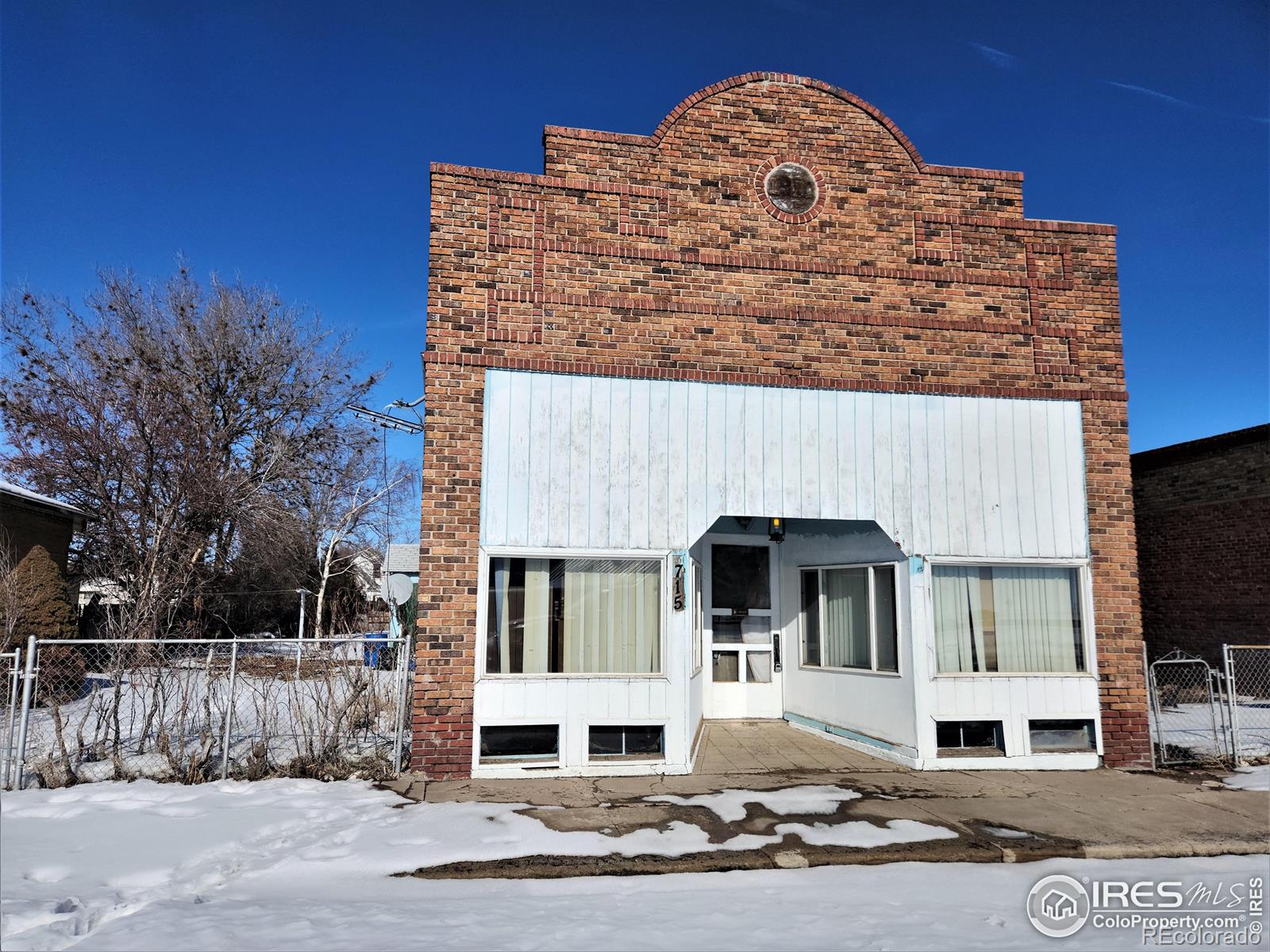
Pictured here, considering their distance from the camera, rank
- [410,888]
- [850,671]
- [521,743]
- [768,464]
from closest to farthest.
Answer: [410,888] → [521,743] → [768,464] → [850,671]

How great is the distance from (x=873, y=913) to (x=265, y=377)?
2367 cm

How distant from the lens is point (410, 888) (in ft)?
17.6

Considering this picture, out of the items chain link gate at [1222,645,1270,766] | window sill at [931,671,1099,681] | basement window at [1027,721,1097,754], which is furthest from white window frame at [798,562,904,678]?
chain link gate at [1222,645,1270,766]

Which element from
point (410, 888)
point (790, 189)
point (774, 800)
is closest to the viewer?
point (410, 888)

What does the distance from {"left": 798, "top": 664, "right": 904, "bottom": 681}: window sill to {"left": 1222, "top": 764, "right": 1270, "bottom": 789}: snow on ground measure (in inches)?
131

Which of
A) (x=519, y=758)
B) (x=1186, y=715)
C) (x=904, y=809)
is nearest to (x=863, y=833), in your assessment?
(x=904, y=809)

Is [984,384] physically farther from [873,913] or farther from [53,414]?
[53,414]

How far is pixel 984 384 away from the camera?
9633 mm

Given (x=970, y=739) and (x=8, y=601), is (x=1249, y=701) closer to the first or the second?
(x=970, y=739)

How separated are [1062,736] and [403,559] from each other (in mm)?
10162

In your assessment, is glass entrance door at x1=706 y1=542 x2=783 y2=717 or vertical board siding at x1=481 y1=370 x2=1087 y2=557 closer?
vertical board siding at x1=481 y1=370 x2=1087 y2=557

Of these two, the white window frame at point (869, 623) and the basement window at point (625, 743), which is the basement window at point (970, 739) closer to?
the white window frame at point (869, 623)

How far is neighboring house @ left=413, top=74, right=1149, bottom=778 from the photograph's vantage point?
858 cm

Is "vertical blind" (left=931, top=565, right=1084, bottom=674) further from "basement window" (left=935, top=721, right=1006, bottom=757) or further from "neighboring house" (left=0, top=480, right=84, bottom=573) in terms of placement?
"neighboring house" (left=0, top=480, right=84, bottom=573)
